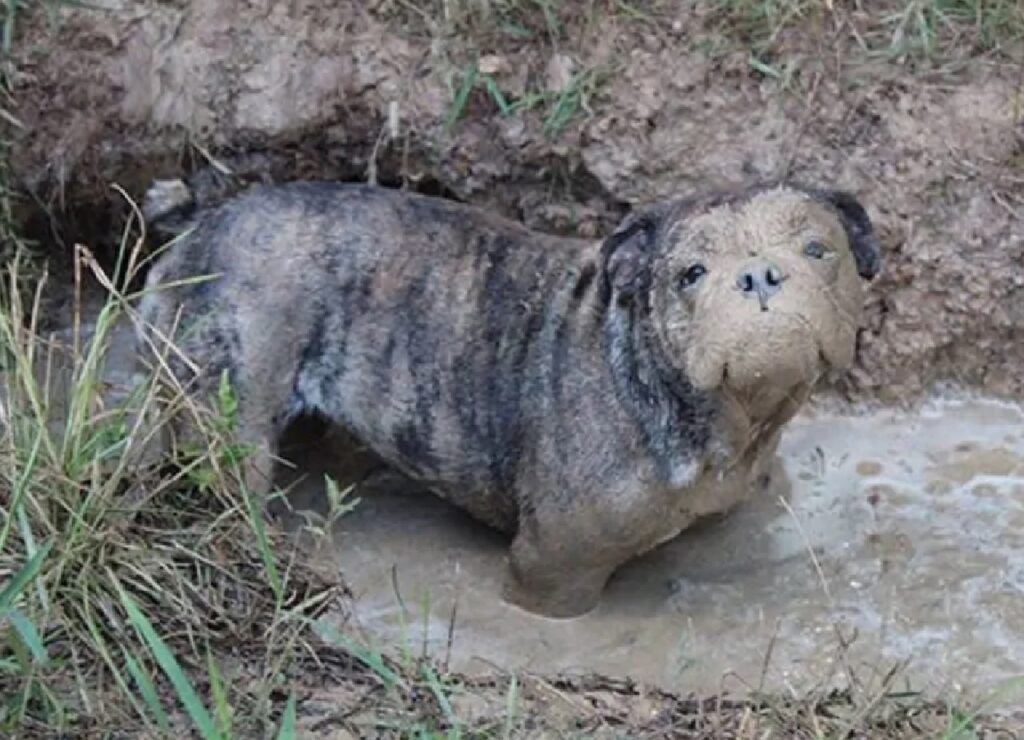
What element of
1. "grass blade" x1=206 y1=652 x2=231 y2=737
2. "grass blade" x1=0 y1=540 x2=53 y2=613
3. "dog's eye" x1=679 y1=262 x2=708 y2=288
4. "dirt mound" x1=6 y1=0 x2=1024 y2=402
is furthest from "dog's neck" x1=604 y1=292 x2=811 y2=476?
"grass blade" x1=0 y1=540 x2=53 y2=613

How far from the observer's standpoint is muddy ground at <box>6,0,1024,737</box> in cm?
582

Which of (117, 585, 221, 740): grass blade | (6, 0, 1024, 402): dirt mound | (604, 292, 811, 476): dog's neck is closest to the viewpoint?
(117, 585, 221, 740): grass blade

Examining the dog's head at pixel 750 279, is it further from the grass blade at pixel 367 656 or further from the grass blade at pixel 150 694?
the grass blade at pixel 150 694

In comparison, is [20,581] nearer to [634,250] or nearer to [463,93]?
[634,250]

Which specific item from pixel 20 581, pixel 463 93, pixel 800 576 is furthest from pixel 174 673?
pixel 463 93

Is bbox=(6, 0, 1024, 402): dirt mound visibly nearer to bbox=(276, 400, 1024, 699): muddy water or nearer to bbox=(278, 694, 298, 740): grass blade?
bbox=(276, 400, 1024, 699): muddy water

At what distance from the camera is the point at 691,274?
4.70 metres

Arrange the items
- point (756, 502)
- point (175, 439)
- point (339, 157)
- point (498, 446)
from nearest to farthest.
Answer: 1. point (175, 439)
2. point (498, 446)
3. point (756, 502)
4. point (339, 157)

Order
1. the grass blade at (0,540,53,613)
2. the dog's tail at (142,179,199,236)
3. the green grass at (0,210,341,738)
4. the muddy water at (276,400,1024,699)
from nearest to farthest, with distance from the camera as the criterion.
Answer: the grass blade at (0,540,53,613)
the green grass at (0,210,341,738)
the muddy water at (276,400,1024,699)
the dog's tail at (142,179,199,236)

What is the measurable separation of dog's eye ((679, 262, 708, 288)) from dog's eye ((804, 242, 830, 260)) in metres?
0.23

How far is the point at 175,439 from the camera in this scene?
16.1 ft

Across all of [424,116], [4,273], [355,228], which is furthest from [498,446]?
[4,273]

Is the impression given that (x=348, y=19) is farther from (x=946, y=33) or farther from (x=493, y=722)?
(x=493, y=722)

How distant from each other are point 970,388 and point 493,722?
2.36 metres
